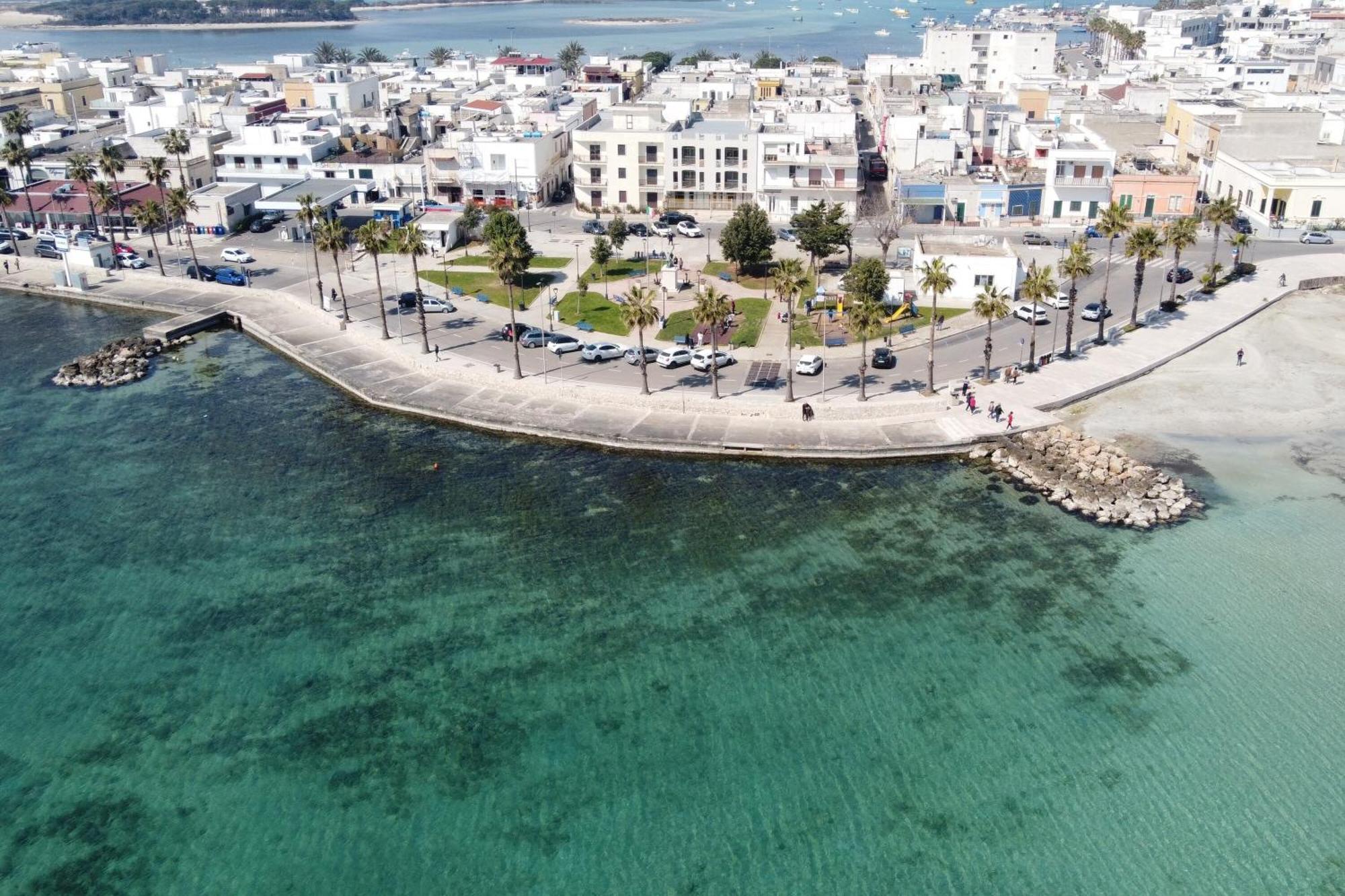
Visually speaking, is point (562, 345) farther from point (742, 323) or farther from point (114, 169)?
point (114, 169)

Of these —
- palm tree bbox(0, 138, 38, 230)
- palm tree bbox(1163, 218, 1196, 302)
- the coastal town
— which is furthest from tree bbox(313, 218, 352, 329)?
palm tree bbox(1163, 218, 1196, 302)

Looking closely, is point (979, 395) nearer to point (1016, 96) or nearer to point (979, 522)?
point (979, 522)

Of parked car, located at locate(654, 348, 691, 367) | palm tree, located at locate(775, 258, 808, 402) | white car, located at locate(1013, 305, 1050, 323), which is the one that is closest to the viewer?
palm tree, located at locate(775, 258, 808, 402)

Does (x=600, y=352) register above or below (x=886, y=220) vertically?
below

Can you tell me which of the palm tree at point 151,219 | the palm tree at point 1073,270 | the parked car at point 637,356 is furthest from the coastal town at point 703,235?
the palm tree at point 151,219

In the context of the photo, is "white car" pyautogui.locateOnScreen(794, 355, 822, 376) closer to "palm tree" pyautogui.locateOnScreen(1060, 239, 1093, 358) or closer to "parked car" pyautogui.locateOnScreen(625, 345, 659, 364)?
"parked car" pyautogui.locateOnScreen(625, 345, 659, 364)

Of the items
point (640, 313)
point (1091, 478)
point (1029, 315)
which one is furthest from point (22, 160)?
point (1091, 478)

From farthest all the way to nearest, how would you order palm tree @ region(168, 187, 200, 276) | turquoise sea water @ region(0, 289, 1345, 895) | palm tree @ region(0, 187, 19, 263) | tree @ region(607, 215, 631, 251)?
1. palm tree @ region(0, 187, 19, 263)
2. tree @ region(607, 215, 631, 251)
3. palm tree @ region(168, 187, 200, 276)
4. turquoise sea water @ region(0, 289, 1345, 895)
